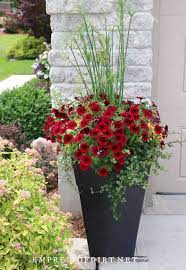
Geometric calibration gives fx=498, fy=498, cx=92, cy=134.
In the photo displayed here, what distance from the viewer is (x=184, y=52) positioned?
470cm

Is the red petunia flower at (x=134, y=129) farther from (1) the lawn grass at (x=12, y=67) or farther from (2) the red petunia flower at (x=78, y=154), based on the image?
(1) the lawn grass at (x=12, y=67)

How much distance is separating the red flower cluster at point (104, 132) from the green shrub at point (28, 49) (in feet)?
47.2

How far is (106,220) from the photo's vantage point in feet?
12.0

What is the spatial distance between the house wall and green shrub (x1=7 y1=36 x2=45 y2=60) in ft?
45.4

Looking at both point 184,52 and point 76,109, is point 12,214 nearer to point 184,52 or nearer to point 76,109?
point 76,109

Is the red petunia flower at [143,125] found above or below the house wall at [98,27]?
below

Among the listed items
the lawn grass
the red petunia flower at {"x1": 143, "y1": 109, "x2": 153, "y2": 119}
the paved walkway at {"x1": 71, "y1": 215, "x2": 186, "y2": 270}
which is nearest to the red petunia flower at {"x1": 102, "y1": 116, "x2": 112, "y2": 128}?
the red petunia flower at {"x1": 143, "y1": 109, "x2": 153, "y2": 119}

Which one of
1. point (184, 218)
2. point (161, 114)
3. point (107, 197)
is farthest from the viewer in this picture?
point (161, 114)

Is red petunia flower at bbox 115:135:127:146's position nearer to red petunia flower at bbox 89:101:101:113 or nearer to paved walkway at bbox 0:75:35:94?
red petunia flower at bbox 89:101:101:113

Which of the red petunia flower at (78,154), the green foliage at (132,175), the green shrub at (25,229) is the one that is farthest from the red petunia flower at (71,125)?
the green shrub at (25,229)

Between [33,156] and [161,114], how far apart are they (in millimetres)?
1655

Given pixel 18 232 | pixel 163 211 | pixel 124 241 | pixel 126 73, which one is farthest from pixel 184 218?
pixel 18 232

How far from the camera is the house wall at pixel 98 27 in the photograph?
160 inches

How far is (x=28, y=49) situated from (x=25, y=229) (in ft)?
51.6
